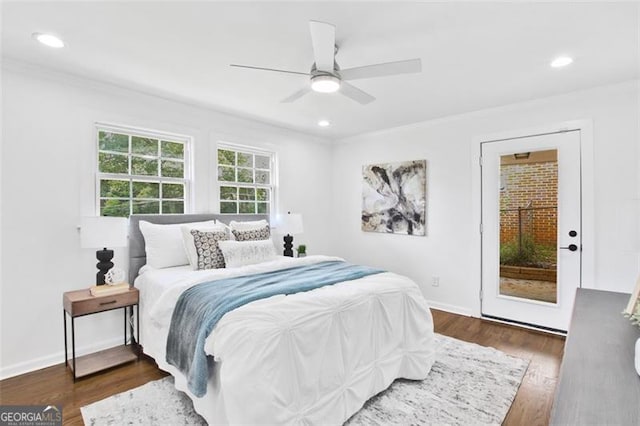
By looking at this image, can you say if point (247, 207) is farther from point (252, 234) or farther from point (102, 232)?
point (102, 232)

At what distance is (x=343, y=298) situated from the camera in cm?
205

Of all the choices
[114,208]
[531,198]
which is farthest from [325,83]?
[531,198]

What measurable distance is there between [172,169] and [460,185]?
138 inches

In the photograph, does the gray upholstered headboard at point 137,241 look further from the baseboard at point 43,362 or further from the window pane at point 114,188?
the baseboard at point 43,362

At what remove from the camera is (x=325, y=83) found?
2.13 m

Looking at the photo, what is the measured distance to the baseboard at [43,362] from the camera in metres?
2.49

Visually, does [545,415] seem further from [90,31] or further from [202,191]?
[90,31]

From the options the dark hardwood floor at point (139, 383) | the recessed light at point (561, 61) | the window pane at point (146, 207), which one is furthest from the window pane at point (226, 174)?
the recessed light at point (561, 61)

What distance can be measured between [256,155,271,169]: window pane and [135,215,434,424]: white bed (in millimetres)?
2134

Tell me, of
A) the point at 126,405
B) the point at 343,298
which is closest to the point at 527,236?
the point at 343,298

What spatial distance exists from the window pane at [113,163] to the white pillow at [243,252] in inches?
51.2

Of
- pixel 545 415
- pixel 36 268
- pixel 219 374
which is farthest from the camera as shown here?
pixel 36 268

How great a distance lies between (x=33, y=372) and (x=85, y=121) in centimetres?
219

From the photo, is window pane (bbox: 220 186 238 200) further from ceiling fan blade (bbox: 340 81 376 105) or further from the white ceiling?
ceiling fan blade (bbox: 340 81 376 105)
